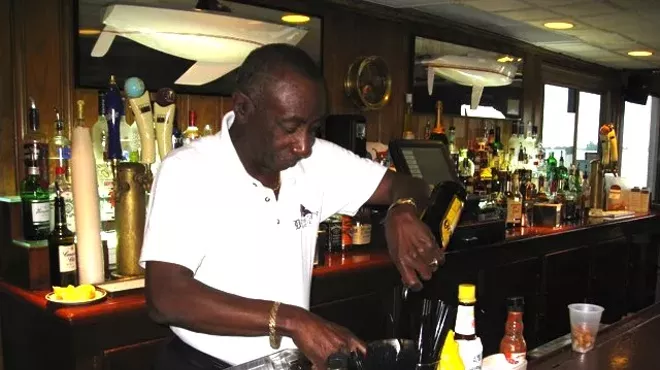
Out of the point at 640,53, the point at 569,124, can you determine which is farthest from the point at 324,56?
the point at 569,124

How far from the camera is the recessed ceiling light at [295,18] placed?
2.98m

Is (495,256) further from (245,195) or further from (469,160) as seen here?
(245,195)

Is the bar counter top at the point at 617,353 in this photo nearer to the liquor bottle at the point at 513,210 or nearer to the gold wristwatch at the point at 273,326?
the gold wristwatch at the point at 273,326

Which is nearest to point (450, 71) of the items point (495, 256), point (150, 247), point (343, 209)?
point (495, 256)

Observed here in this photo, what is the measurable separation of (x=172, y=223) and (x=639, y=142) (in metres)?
6.80

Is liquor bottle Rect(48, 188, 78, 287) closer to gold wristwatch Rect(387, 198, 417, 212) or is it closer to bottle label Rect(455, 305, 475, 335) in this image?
gold wristwatch Rect(387, 198, 417, 212)

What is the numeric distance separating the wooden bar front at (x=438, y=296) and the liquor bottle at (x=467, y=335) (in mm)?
155

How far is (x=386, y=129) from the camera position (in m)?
3.72

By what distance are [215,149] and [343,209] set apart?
0.44m

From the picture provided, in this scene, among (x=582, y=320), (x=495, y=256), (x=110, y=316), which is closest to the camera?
(x=582, y=320)

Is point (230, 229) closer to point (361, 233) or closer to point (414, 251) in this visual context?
point (414, 251)

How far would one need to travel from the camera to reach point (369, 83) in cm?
352

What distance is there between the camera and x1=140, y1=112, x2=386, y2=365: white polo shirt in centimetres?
120

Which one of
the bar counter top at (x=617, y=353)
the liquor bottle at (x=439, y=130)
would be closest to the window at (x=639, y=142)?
the liquor bottle at (x=439, y=130)
